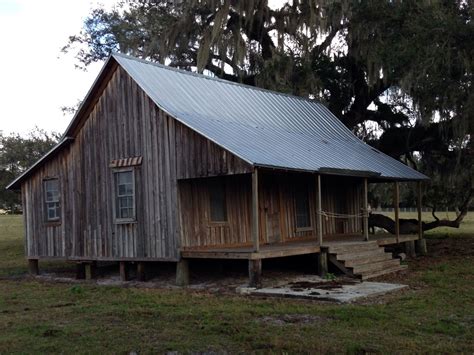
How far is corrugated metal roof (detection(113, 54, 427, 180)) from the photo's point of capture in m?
14.8

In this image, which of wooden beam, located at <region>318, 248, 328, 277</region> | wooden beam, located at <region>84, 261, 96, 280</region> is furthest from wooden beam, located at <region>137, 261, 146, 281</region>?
wooden beam, located at <region>318, 248, 328, 277</region>

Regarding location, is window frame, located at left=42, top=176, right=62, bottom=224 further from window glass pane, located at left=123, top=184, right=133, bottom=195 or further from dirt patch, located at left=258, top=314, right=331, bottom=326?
dirt patch, located at left=258, top=314, right=331, bottom=326

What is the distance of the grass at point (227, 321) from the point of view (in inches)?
322

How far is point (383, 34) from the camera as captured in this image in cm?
1881

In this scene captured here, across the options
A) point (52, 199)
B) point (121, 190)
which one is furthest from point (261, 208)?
point (52, 199)

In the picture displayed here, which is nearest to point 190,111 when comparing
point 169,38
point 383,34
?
point 383,34

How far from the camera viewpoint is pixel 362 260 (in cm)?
1598

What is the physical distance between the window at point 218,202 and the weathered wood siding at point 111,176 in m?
1.45

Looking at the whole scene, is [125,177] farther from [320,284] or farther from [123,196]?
[320,284]

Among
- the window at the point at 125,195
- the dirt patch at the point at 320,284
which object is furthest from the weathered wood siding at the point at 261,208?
the dirt patch at the point at 320,284

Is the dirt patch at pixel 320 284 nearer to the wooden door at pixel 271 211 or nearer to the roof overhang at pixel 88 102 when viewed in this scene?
the wooden door at pixel 271 211

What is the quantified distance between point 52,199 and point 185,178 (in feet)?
17.8

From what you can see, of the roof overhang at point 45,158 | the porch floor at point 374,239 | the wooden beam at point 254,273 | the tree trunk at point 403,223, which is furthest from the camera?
the tree trunk at point 403,223

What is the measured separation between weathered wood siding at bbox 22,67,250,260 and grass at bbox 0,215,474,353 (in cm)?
170
